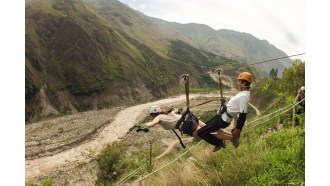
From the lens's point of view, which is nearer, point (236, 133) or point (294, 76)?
point (236, 133)

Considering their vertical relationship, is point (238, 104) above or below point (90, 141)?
above

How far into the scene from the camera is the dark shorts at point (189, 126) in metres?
7.89

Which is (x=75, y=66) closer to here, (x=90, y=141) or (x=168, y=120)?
(x=90, y=141)

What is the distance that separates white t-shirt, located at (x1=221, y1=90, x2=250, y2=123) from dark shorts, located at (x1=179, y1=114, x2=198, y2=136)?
79 cm

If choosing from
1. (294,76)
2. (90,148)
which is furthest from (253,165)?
(90,148)

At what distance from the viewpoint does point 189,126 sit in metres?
7.93

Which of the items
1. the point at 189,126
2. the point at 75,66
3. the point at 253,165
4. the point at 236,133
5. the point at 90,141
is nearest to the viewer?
the point at 253,165

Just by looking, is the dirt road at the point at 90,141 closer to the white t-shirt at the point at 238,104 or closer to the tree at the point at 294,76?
the tree at the point at 294,76

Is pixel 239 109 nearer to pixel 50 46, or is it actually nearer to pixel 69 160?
pixel 69 160

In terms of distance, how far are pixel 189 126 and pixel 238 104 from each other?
52.9 inches

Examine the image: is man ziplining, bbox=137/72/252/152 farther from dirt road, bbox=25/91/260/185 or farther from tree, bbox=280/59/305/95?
dirt road, bbox=25/91/260/185

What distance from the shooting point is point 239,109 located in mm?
7141
